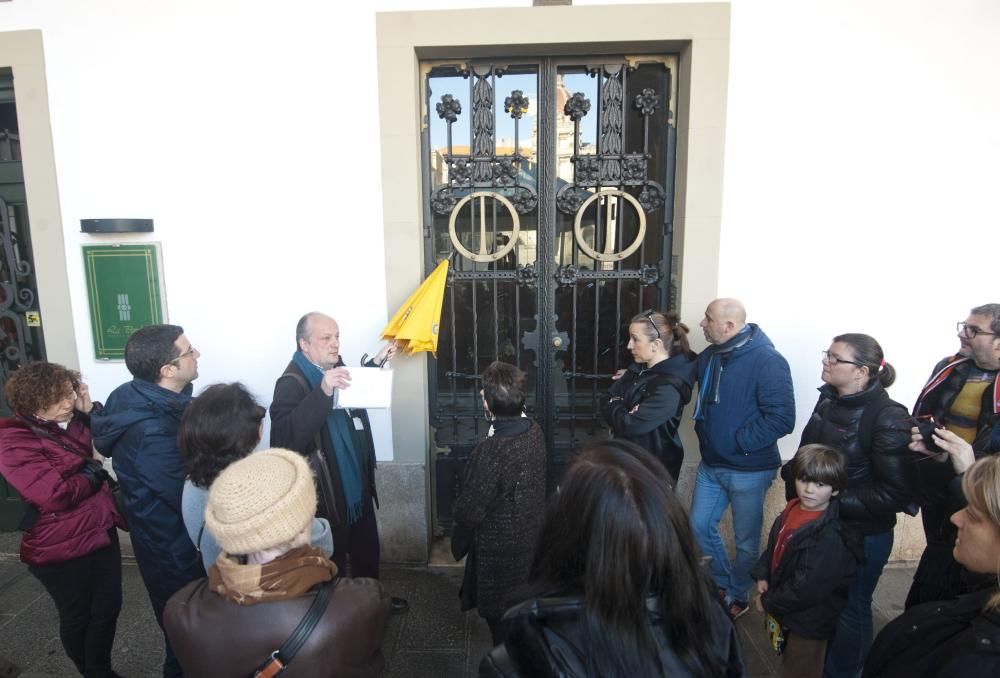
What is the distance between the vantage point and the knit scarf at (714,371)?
2.97m

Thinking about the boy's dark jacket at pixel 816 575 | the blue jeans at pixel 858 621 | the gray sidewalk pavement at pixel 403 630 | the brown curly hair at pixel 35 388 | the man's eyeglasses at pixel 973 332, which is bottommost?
the gray sidewalk pavement at pixel 403 630

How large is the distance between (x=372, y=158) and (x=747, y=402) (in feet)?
9.02

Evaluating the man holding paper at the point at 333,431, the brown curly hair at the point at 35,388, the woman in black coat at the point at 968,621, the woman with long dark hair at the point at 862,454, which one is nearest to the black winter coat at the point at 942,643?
the woman in black coat at the point at 968,621

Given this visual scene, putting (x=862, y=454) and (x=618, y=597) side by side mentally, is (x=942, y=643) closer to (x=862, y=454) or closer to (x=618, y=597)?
(x=618, y=597)

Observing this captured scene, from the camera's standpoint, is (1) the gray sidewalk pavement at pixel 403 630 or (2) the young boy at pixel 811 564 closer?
(2) the young boy at pixel 811 564

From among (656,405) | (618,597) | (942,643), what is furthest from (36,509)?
(942,643)

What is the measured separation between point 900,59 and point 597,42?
184 cm

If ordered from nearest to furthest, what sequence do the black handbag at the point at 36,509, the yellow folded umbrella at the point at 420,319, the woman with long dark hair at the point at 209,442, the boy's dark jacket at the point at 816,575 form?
the woman with long dark hair at the point at 209,442, the boy's dark jacket at the point at 816,575, the black handbag at the point at 36,509, the yellow folded umbrella at the point at 420,319

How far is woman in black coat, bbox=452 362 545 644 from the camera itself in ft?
7.42

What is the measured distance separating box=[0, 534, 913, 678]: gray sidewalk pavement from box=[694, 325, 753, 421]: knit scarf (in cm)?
138

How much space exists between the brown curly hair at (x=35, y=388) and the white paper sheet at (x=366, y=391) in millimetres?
1202

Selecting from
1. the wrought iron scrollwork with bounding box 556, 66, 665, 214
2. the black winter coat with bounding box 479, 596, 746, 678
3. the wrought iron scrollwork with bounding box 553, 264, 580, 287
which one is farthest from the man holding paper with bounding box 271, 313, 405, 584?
the wrought iron scrollwork with bounding box 556, 66, 665, 214

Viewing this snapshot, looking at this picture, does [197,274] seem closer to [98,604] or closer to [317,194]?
[317,194]

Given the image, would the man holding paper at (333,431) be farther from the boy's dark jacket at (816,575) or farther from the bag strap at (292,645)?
the boy's dark jacket at (816,575)
